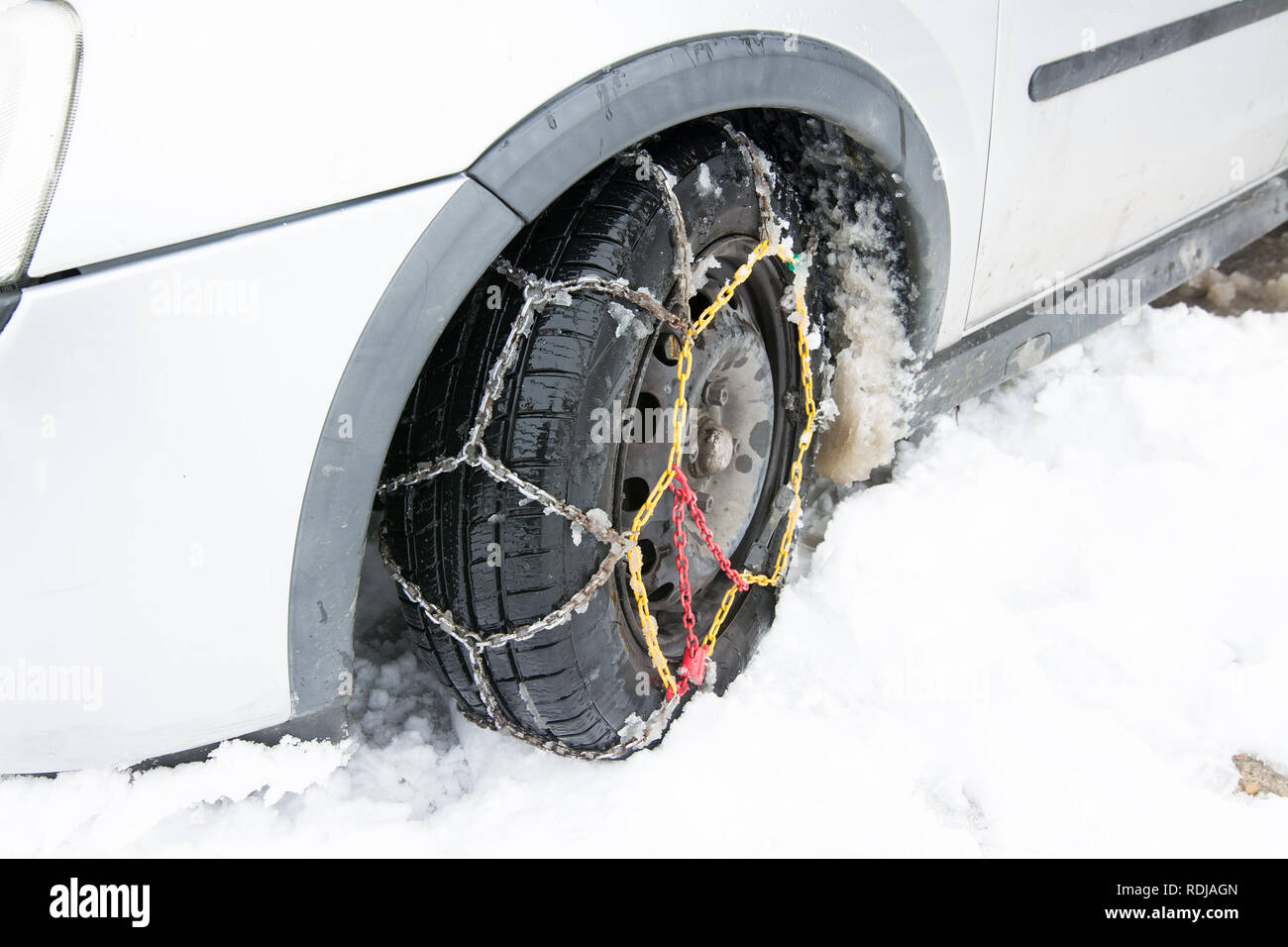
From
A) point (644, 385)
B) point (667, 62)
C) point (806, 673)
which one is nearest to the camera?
point (667, 62)

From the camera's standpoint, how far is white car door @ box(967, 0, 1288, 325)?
5.67 ft

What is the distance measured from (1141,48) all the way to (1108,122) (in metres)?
0.15

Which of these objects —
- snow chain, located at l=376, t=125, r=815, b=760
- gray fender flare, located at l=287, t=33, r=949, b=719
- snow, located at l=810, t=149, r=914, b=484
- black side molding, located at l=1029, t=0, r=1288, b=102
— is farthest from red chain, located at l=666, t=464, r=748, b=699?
black side molding, located at l=1029, t=0, r=1288, b=102

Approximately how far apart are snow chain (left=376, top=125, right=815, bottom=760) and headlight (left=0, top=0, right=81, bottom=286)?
516mm

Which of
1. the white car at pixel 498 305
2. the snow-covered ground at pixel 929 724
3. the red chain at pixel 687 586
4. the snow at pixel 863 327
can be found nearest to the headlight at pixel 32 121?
the white car at pixel 498 305

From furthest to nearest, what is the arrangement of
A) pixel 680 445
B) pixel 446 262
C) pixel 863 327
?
1. pixel 863 327
2. pixel 680 445
3. pixel 446 262

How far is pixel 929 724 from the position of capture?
1.69 m

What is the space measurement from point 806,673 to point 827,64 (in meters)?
1.01

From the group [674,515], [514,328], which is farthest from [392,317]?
[674,515]

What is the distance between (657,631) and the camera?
5.62 ft

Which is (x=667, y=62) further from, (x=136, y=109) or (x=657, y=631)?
(x=657, y=631)

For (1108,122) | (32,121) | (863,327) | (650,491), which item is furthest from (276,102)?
(1108,122)

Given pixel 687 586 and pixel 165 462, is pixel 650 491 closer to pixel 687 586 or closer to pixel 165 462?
pixel 687 586

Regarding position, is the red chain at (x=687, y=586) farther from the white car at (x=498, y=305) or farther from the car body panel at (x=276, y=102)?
the car body panel at (x=276, y=102)
